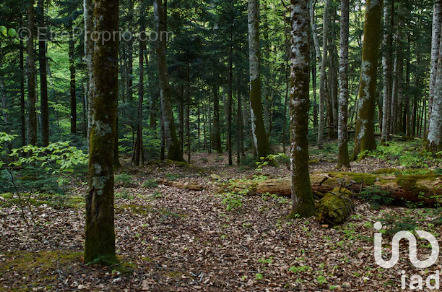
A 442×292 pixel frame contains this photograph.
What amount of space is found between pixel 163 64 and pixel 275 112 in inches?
597

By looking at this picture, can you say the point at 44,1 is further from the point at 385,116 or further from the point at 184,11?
the point at 385,116

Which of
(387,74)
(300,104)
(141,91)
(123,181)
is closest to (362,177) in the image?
(300,104)

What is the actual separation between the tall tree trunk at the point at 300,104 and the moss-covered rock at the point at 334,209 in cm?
34

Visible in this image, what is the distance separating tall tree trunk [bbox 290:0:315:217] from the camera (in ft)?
22.4

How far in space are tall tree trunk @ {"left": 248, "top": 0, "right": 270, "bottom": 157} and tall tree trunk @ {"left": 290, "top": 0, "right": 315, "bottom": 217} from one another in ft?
24.3

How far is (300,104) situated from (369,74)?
311 inches

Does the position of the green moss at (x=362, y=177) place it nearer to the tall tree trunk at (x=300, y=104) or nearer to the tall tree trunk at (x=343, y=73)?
the tall tree trunk at (x=300, y=104)

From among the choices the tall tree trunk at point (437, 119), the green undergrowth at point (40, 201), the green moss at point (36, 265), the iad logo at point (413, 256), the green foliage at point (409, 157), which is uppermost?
the tall tree trunk at point (437, 119)

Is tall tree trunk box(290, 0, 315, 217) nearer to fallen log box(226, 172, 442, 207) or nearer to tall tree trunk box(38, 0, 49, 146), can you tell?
fallen log box(226, 172, 442, 207)

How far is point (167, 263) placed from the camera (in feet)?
17.0

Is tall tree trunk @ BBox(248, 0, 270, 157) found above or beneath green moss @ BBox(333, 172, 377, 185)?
above

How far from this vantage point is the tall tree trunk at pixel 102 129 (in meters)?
3.96

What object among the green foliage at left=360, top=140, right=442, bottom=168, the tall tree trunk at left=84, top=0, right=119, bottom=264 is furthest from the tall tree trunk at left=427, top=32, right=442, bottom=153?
the tall tree trunk at left=84, top=0, right=119, bottom=264

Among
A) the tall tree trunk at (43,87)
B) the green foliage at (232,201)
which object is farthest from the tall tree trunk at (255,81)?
the tall tree trunk at (43,87)
